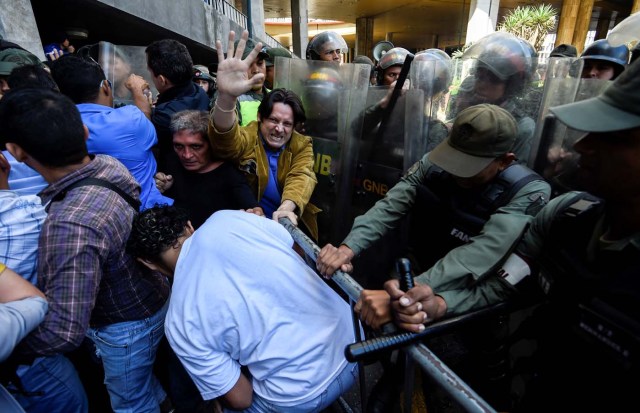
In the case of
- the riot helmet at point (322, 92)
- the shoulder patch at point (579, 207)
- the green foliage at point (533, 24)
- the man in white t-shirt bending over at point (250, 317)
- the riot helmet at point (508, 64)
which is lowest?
the man in white t-shirt bending over at point (250, 317)

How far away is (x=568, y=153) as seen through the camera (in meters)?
2.10

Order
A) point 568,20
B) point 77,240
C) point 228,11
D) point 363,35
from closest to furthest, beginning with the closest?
1. point 77,240
2. point 228,11
3. point 568,20
4. point 363,35

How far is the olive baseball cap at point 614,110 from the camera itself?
91 centimetres

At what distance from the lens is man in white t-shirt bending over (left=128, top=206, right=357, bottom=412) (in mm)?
1254

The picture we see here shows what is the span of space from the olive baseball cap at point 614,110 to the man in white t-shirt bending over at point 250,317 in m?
1.10

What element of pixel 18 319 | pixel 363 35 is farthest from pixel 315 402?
pixel 363 35

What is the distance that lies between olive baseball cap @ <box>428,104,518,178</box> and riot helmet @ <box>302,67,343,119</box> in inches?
63.2

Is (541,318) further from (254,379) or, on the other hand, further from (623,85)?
(254,379)

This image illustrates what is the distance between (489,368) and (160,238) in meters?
1.67

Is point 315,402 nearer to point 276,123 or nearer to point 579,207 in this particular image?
point 579,207

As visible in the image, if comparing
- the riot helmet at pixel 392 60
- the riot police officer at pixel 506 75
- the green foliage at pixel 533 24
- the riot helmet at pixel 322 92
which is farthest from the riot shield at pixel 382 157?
the green foliage at pixel 533 24

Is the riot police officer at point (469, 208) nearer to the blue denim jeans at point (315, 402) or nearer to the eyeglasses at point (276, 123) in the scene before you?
the blue denim jeans at point (315, 402)

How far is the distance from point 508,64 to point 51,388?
3355 mm

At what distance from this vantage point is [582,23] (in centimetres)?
1519
